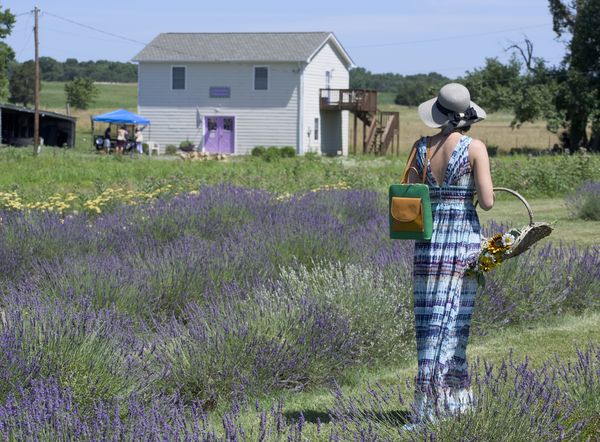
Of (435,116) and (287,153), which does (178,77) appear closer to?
(287,153)

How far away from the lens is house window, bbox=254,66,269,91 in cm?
4966

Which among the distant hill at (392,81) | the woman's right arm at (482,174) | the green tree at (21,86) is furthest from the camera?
the distant hill at (392,81)

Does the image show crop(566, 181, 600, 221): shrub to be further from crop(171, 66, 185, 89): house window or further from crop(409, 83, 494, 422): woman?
crop(171, 66, 185, 89): house window

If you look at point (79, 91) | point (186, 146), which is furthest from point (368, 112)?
point (79, 91)

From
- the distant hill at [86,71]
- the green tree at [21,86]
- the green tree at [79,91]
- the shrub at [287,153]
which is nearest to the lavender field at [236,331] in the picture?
the shrub at [287,153]

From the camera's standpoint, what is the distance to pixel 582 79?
43.6 metres

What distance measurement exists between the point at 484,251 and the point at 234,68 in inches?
1796

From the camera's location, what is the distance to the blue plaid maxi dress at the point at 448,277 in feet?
17.6

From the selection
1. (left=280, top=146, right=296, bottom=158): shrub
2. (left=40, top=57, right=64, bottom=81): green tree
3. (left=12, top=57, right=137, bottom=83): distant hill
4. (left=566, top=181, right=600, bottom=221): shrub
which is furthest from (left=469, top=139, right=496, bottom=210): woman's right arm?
(left=40, top=57, right=64, bottom=81): green tree

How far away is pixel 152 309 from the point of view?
8047 millimetres

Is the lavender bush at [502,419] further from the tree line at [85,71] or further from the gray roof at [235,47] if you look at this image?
the tree line at [85,71]

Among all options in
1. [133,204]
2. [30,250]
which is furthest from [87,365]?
[133,204]

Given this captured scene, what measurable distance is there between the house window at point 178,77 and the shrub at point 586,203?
115 ft

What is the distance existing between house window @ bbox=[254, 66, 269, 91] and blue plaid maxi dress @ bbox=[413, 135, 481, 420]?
44.6m
